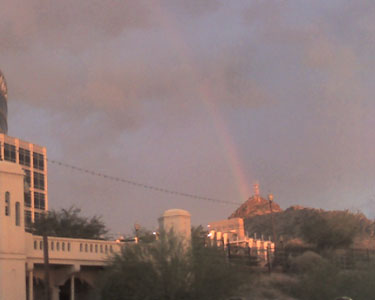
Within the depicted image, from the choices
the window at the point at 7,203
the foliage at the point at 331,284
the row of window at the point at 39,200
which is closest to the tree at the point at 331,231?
the foliage at the point at 331,284

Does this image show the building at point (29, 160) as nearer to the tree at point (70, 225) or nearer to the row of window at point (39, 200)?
the row of window at point (39, 200)

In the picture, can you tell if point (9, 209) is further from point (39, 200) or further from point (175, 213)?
point (39, 200)

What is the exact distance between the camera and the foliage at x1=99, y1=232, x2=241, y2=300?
29719 millimetres

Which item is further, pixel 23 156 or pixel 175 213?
pixel 23 156

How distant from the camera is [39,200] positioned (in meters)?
111

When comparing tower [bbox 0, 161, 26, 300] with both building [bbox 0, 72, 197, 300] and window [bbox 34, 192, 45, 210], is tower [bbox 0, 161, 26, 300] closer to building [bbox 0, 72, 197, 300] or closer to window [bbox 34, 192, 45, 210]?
building [bbox 0, 72, 197, 300]

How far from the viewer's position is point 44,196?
11375 centimetres

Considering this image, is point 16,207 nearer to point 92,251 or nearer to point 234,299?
point 92,251

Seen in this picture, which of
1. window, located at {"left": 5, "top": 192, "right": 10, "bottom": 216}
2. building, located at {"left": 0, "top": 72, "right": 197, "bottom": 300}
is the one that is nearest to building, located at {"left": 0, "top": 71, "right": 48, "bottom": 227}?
building, located at {"left": 0, "top": 72, "right": 197, "bottom": 300}

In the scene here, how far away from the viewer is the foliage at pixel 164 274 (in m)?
29.7

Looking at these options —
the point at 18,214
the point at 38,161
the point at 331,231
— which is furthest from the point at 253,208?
the point at 18,214

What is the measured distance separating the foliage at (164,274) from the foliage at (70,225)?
10.1 m

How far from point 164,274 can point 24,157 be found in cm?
8479

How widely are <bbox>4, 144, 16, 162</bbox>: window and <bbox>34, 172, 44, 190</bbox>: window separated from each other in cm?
611
